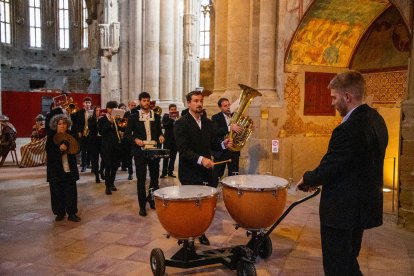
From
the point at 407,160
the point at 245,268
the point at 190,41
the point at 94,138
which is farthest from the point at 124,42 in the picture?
the point at 245,268

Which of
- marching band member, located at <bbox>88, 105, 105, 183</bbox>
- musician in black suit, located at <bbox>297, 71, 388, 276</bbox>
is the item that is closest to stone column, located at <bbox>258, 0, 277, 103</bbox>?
marching band member, located at <bbox>88, 105, 105, 183</bbox>

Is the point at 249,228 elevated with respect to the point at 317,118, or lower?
lower

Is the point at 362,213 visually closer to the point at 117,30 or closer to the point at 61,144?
the point at 61,144

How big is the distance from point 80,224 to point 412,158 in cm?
497

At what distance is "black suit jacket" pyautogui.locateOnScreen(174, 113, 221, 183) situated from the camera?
4539mm

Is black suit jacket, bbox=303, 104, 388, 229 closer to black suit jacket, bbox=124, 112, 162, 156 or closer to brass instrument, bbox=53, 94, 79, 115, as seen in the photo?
black suit jacket, bbox=124, 112, 162, 156

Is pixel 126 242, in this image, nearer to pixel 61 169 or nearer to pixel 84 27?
pixel 61 169

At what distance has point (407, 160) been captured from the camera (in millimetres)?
5656

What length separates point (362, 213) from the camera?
2.79 meters

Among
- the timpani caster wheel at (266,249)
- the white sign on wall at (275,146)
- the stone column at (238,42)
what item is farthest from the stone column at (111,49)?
the timpani caster wheel at (266,249)

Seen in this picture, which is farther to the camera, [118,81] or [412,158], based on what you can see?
[118,81]

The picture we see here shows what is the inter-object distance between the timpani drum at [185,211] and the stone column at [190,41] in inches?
→ 791

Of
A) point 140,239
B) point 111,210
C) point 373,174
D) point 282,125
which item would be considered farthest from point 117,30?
point 373,174

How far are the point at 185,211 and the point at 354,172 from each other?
1561 mm
